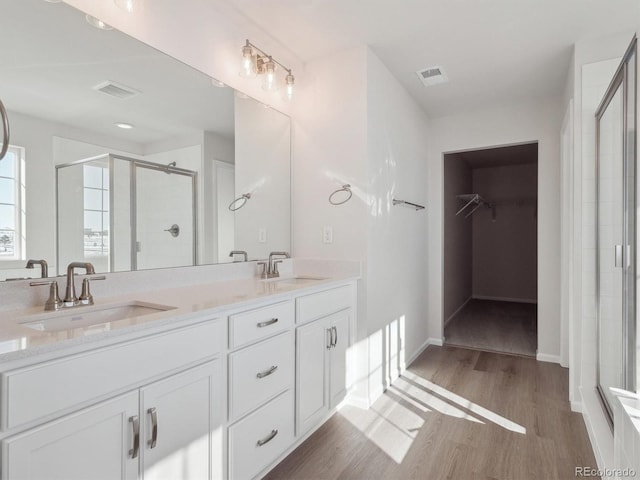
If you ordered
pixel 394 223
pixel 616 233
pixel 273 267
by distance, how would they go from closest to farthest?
pixel 616 233, pixel 273 267, pixel 394 223

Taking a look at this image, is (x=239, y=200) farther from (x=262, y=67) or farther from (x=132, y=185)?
(x=262, y=67)

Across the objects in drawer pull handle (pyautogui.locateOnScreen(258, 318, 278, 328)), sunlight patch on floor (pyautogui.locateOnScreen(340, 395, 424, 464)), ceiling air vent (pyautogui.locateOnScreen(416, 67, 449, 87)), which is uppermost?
ceiling air vent (pyautogui.locateOnScreen(416, 67, 449, 87))

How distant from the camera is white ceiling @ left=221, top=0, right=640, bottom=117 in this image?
6.79ft

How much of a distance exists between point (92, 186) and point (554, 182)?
3.51 metres

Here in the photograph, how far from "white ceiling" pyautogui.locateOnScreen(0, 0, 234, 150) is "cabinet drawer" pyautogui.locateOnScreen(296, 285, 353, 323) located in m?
1.09

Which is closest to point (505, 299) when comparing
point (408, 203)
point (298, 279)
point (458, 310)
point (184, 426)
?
point (458, 310)

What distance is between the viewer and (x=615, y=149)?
2.00 m

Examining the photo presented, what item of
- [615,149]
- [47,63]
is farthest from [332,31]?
[615,149]

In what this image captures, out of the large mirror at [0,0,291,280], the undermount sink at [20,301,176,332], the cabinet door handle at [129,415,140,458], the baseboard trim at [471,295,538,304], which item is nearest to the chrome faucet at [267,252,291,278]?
the large mirror at [0,0,291,280]

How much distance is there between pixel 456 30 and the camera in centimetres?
230

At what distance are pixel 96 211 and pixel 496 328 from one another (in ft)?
14.0

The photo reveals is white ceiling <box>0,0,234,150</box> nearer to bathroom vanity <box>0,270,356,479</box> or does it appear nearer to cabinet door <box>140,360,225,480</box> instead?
bathroom vanity <box>0,270,356,479</box>

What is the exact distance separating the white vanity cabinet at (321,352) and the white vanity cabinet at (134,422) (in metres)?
0.56

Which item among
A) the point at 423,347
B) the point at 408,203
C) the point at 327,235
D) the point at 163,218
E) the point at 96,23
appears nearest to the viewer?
the point at 96,23
